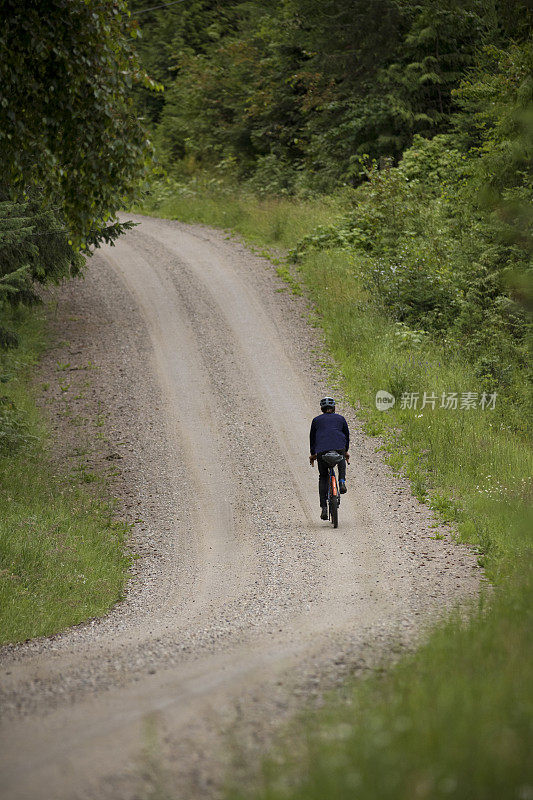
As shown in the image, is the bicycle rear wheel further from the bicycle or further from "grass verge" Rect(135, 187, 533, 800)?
"grass verge" Rect(135, 187, 533, 800)

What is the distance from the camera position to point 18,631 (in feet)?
24.2

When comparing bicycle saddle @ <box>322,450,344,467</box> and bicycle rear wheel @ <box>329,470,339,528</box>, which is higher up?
bicycle saddle @ <box>322,450,344,467</box>

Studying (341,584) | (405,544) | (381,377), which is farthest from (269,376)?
(341,584)

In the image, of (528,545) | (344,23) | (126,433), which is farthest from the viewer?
(344,23)

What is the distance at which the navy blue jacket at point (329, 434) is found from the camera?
10719 mm

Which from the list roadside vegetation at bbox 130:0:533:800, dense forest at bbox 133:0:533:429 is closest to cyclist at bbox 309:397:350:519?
roadside vegetation at bbox 130:0:533:800

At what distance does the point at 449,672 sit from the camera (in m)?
4.40

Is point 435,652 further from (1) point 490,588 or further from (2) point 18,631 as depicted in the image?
(2) point 18,631

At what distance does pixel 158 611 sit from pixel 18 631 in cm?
151

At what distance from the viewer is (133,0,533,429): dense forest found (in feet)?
49.2

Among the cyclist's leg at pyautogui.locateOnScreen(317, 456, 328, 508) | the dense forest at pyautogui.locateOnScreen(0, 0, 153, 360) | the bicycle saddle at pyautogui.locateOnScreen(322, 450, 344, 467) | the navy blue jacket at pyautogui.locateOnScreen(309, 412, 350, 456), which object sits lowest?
the cyclist's leg at pyautogui.locateOnScreen(317, 456, 328, 508)

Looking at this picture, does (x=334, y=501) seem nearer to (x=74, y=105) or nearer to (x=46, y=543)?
(x=46, y=543)

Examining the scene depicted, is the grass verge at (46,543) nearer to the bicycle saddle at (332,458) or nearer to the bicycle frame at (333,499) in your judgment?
the bicycle frame at (333,499)

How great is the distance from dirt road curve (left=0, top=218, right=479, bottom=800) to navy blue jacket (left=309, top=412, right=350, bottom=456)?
1.11m
